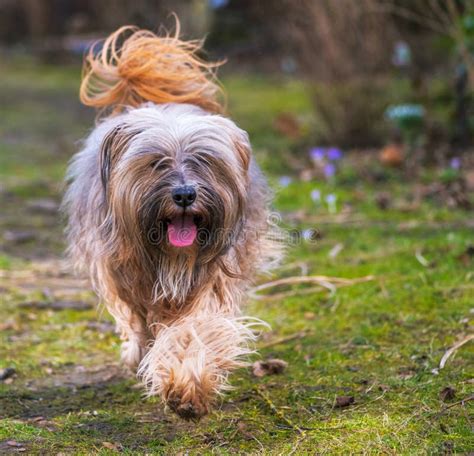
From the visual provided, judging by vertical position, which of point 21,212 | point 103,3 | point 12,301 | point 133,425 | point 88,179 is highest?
point 88,179

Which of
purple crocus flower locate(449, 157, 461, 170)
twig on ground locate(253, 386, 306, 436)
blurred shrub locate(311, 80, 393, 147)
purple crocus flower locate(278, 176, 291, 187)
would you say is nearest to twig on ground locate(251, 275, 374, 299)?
twig on ground locate(253, 386, 306, 436)

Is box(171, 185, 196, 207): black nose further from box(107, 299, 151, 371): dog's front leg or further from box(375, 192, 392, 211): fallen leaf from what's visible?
box(375, 192, 392, 211): fallen leaf

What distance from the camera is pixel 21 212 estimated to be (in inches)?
296

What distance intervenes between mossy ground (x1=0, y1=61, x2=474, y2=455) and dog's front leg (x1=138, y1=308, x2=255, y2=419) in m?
0.12

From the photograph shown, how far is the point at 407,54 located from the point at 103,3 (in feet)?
32.0

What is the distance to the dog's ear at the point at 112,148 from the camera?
3891 millimetres

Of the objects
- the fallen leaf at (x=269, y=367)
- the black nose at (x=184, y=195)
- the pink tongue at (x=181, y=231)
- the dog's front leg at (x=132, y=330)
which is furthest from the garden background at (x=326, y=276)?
the black nose at (x=184, y=195)

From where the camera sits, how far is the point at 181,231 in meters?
3.76

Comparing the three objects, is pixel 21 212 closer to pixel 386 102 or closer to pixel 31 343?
pixel 31 343

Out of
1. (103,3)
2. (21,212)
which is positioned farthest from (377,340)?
(103,3)

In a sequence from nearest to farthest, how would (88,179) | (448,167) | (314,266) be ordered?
(88,179)
(314,266)
(448,167)

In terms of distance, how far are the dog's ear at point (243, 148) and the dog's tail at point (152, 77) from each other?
88 centimetres

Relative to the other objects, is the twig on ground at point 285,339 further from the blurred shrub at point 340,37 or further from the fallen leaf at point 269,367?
the blurred shrub at point 340,37

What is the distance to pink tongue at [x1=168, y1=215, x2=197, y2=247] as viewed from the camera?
3.75 metres
